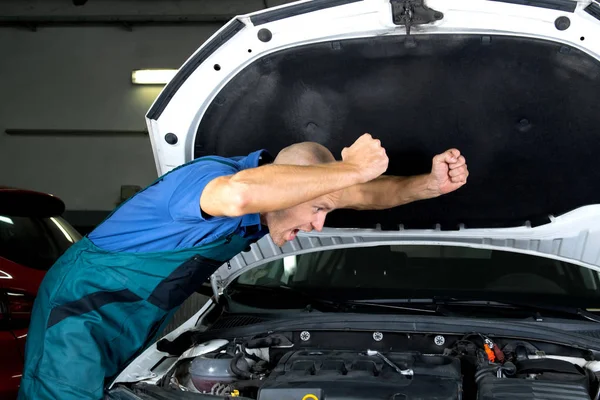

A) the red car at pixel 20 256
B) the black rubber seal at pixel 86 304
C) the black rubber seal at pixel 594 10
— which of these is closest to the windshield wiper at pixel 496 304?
the black rubber seal at pixel 86 304

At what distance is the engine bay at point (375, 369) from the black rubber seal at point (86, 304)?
0.29 metres

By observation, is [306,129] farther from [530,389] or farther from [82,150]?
[82,150]

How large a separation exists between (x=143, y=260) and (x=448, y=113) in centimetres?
116

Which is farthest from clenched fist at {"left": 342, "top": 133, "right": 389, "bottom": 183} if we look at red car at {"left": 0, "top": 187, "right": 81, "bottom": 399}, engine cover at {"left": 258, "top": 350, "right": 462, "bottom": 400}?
red car at {"left": 0, "top": 187, "right": 81, "bottom": 399}

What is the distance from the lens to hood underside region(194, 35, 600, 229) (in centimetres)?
221

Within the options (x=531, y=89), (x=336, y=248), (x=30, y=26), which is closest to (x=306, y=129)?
(x=336, y=248)

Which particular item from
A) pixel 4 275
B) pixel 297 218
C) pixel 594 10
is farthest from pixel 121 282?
pixel 594 10

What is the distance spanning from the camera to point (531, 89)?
225 cm

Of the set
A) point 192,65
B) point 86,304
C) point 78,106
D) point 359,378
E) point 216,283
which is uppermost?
point 78,106

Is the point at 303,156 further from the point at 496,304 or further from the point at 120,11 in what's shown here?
the point at 120,11

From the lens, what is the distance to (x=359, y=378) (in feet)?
6.41

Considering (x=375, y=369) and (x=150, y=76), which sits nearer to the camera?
(x=375, y=369)

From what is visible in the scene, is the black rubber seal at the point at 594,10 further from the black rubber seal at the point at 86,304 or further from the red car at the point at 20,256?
the red car at the point at 20,256

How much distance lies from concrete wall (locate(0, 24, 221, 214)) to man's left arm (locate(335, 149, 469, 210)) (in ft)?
25.5
